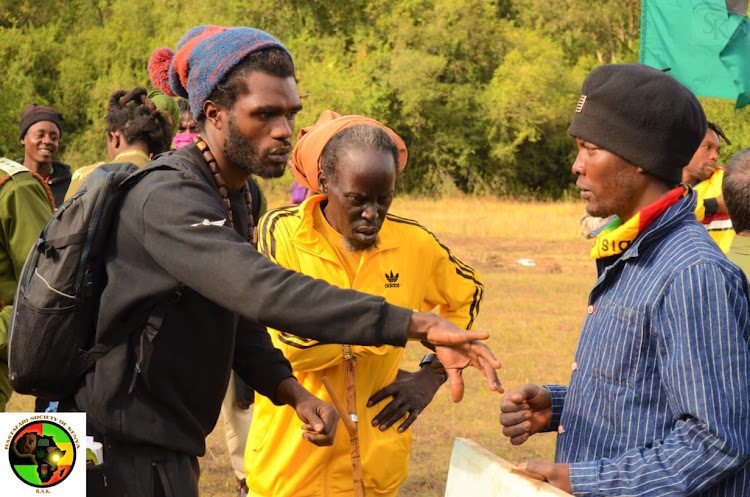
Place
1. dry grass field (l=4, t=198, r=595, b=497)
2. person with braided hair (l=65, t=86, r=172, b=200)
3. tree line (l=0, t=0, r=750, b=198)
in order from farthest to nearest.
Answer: tree line (l=0, t=0, r=750, b=198) → dry grass field (l=4, t=198, r=595, b=497) → person with braided hair (l=65, t=86, r=172, b=200)

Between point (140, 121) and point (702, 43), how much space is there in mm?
5830

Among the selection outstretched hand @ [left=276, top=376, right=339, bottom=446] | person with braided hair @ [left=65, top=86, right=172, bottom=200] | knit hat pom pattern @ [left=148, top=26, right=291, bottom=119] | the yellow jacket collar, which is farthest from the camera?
person with braided hair @ [left=65, top=86, right=172, bottom=200]

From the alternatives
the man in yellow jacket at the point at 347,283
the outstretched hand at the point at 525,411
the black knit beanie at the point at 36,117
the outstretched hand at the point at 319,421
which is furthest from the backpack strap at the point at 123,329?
the black knit beanie at the point at 36,117

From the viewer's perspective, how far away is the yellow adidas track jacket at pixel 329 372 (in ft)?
11.2

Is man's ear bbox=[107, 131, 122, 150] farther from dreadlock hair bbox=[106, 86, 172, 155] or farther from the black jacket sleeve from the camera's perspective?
the black jacket sleeve

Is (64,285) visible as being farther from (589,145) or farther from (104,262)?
(589,145)

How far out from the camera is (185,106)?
6113 millimetres

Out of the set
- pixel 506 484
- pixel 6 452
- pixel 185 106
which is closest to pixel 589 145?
pixel 506 484

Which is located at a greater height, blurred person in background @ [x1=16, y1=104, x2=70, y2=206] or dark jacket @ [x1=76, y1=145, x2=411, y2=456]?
dark jacket @ [x1=76, y1=145, x2=411, y2=456]

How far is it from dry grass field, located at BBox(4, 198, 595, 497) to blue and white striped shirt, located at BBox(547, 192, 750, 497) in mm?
1274

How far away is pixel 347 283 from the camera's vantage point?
354cm

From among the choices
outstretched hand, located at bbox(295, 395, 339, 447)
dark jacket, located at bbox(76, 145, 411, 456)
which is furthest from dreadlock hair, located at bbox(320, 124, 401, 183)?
outstretched hand, located at bbox(295, 395, 339, 447)

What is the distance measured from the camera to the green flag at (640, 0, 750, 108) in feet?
28.5

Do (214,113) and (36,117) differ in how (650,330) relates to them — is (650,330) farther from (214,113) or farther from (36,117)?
(36,117)
